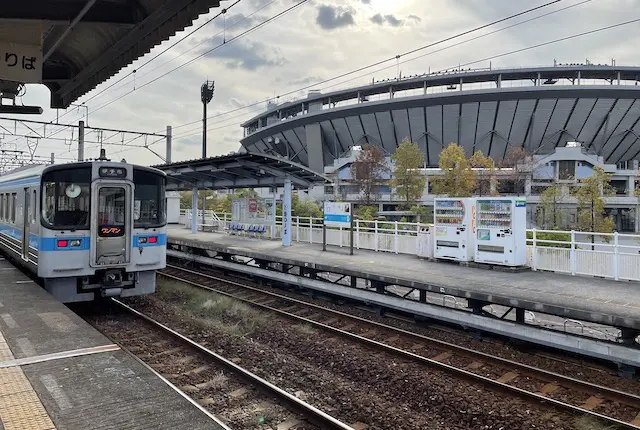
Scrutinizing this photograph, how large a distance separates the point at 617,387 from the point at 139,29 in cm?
917

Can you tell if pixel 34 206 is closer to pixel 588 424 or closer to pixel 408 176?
pixel 588 424

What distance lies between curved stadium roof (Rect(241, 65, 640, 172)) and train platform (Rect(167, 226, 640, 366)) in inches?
2124

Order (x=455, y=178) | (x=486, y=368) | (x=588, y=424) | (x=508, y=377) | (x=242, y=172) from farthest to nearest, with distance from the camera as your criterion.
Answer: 1. (x=455, y=178)
2. (x=242, y=172)
3. (x=486, y=368)
4. (x=508, y=377)
5. (x=588, y=424)

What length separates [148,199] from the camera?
10289 millimetres

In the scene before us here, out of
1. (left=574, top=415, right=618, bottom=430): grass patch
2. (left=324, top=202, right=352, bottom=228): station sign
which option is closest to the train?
(left=324, top=202, right=352, bottom=228): station sign

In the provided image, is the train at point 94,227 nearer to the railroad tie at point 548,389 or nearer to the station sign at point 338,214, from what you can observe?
the station sign at point 338,214

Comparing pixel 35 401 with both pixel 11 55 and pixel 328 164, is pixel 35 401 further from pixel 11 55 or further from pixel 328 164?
pixel 328 164

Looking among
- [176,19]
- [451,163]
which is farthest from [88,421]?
[451,163]

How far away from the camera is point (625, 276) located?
34.9 ft

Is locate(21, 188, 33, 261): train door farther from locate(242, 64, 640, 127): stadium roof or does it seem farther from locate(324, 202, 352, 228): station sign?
locate(242, 64, 640, 127): stadium roof

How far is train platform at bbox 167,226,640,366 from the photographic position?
7691 millimetres

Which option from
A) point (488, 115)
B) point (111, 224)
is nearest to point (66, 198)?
point (111, 224)

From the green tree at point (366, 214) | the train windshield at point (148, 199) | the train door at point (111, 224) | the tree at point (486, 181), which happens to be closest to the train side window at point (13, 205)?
the train door at point (111, 224)

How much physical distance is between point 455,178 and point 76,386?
4157cm
